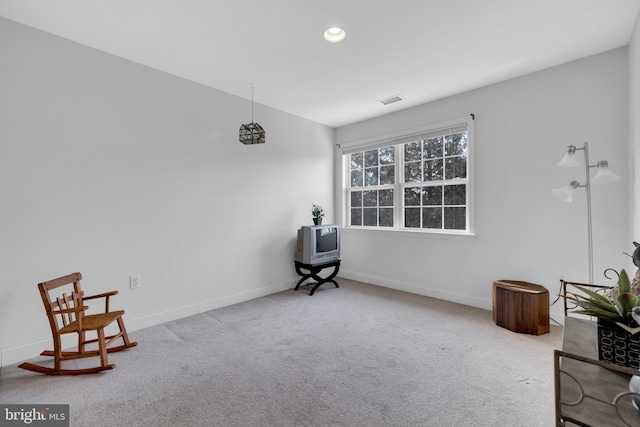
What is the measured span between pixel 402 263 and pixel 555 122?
2.31m

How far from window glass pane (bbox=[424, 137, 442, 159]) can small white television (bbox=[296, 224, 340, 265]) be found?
1.60m

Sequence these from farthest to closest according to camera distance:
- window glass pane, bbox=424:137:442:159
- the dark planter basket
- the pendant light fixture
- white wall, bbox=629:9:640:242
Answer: window glass pane, bbox=424:137:442:159
the pendant light fixture
white wall, bbox=629:9:640:242
the dark planter basket

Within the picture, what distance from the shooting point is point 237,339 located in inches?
101

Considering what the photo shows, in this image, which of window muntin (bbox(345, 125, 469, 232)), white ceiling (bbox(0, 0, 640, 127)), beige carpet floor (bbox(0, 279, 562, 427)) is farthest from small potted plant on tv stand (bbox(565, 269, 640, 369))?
window muntin (bbox(345, 125, 469, 232))

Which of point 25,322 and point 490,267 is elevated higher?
point 490,267

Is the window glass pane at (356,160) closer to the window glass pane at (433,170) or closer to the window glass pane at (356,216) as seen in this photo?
the window glass pane at (356,216)

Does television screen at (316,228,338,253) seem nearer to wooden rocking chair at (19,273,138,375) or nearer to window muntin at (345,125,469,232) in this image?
window muntin at (345,125,469,232)

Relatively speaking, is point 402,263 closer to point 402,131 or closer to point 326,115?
point 402,131

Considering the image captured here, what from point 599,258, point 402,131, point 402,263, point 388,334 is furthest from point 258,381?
point 402,131

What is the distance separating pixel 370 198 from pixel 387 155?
71 centimetres

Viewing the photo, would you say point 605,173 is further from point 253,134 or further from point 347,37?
point 253,134

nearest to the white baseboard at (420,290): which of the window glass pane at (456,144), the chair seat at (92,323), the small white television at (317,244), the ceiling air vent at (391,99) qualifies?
the small white television at (317,244)

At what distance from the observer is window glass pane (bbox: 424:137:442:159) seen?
3682 mm

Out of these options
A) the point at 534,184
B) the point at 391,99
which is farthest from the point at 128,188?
the point at 534,184
